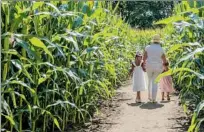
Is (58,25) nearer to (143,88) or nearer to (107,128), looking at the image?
(107,128)

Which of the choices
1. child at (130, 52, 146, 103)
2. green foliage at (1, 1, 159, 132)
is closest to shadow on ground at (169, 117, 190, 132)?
green foliage at (1, 1, 159, 132)

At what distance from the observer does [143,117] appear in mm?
6066

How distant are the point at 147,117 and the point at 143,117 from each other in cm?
6

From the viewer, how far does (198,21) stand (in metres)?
4.29

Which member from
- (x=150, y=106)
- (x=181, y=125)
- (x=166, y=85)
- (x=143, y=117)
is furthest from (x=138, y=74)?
(x=181, y=125)

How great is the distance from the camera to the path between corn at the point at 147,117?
17.2 ft

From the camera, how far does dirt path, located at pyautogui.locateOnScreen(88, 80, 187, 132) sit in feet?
17.2

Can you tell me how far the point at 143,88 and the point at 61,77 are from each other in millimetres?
3481

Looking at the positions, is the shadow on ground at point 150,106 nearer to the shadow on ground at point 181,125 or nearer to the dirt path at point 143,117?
the dirt path at point 143,117

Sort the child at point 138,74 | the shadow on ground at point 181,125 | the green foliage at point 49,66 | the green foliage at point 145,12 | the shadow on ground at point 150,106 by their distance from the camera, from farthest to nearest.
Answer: the green foliage at point 145,12, the child at point 138,74, the shadow on ground at point 150,106, the shadow on ground at point 181,125, the green foliage at point 49,66

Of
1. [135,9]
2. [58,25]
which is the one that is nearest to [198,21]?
[58,25]

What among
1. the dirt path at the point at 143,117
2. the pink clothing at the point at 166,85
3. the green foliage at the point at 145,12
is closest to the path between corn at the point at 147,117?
the dirt path at the point at 143,117

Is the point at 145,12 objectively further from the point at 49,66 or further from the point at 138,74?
the point at 49,66

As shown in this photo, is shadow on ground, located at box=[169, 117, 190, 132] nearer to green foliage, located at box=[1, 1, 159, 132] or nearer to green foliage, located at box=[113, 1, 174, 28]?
green foliage, located at box=[1, 1, 159, 132]
